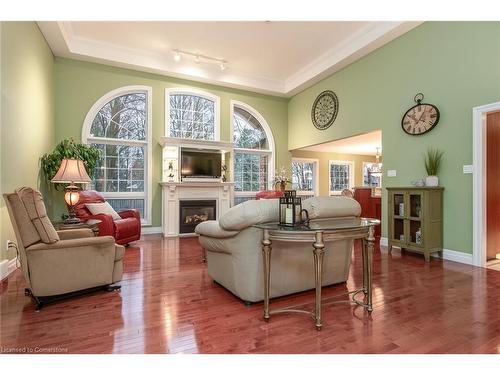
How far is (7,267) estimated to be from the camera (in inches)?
123

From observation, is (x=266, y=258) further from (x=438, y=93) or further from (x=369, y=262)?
(x=438, y=93)

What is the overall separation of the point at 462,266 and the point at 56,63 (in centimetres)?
755

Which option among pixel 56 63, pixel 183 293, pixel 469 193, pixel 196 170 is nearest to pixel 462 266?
Result: pixel 469 193

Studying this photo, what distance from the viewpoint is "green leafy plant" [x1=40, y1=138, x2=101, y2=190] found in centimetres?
455

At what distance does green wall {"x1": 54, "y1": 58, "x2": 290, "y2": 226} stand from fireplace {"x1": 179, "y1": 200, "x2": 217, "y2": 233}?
0.59 meters

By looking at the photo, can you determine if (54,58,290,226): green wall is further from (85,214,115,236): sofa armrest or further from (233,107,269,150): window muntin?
(85,214,115,236): sofa armrest

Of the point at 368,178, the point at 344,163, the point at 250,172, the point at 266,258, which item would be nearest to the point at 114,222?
the point at 266,258

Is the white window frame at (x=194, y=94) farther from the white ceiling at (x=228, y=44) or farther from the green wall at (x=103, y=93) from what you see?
the white ceiling at (x=228, y=44)

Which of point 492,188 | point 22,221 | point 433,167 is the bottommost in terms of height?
point 22,221

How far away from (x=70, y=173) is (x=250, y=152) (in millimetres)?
4625

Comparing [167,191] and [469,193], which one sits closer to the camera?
[469,193]
